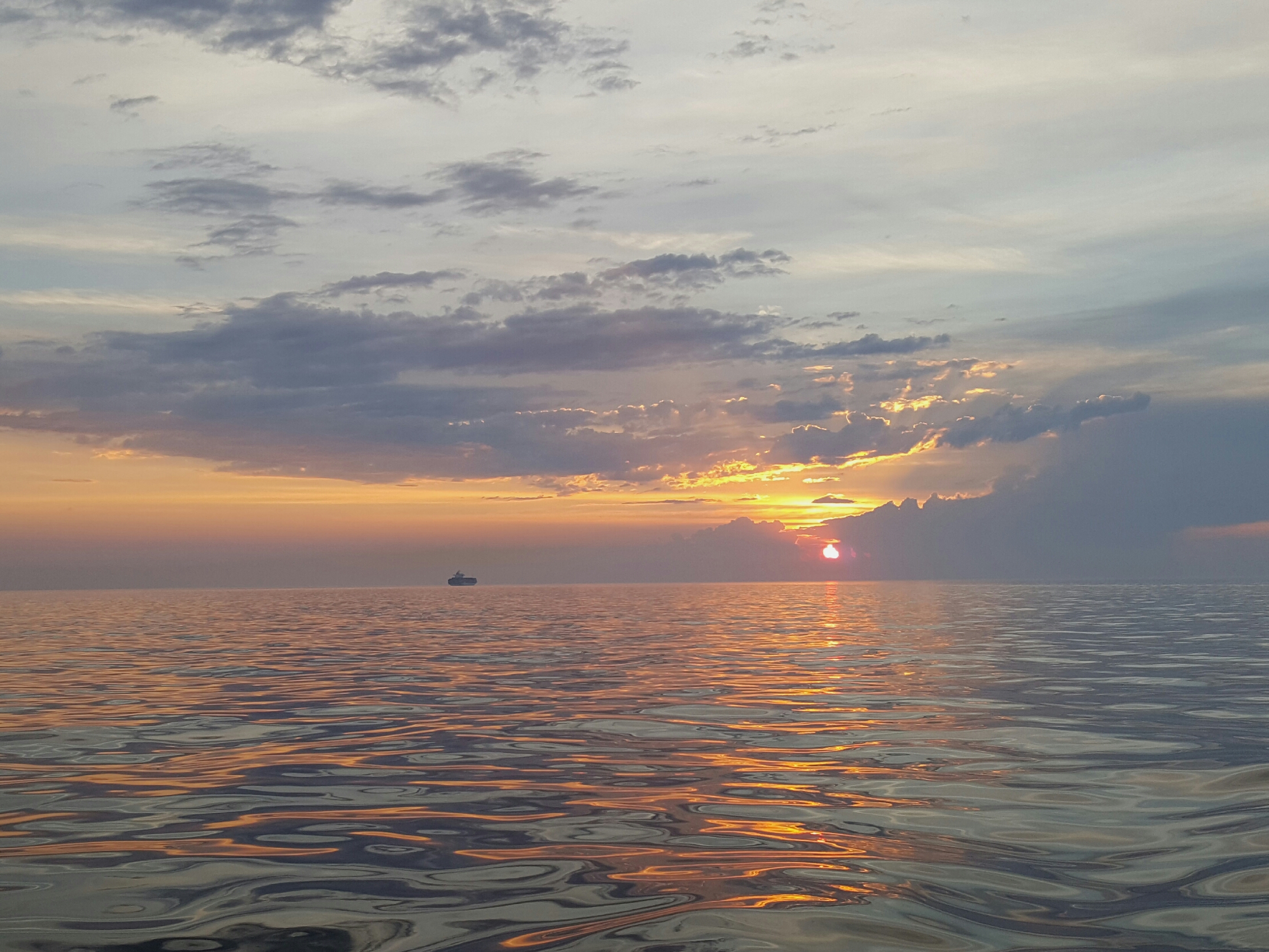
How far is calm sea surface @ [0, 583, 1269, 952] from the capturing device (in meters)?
8.85

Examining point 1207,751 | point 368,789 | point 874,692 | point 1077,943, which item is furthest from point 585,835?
point 874,692

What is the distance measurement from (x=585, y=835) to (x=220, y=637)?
43994 millimetres

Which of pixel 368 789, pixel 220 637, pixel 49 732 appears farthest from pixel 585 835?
pixel 220 637

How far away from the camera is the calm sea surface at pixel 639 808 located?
29.0 feet

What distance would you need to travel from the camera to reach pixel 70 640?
162 feet

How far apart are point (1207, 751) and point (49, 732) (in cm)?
2093

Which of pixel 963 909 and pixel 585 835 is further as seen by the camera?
pixel 585 835

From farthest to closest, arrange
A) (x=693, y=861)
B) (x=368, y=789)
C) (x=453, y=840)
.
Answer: (x=368, y=789) → (x=453, y=840) → (x=693, y=861)

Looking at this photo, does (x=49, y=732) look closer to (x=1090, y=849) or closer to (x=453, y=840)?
(x=453, y=840)

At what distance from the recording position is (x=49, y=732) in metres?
20.2

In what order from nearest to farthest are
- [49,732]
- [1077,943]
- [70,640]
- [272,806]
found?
[1077,943], [272,806], [49,732], [70,640]

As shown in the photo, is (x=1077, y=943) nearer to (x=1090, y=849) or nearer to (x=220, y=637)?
(x=1090, y=849)

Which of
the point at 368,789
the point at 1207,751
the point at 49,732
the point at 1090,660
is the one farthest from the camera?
the point at 1090,660

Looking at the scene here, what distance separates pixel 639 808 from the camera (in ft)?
43.3
